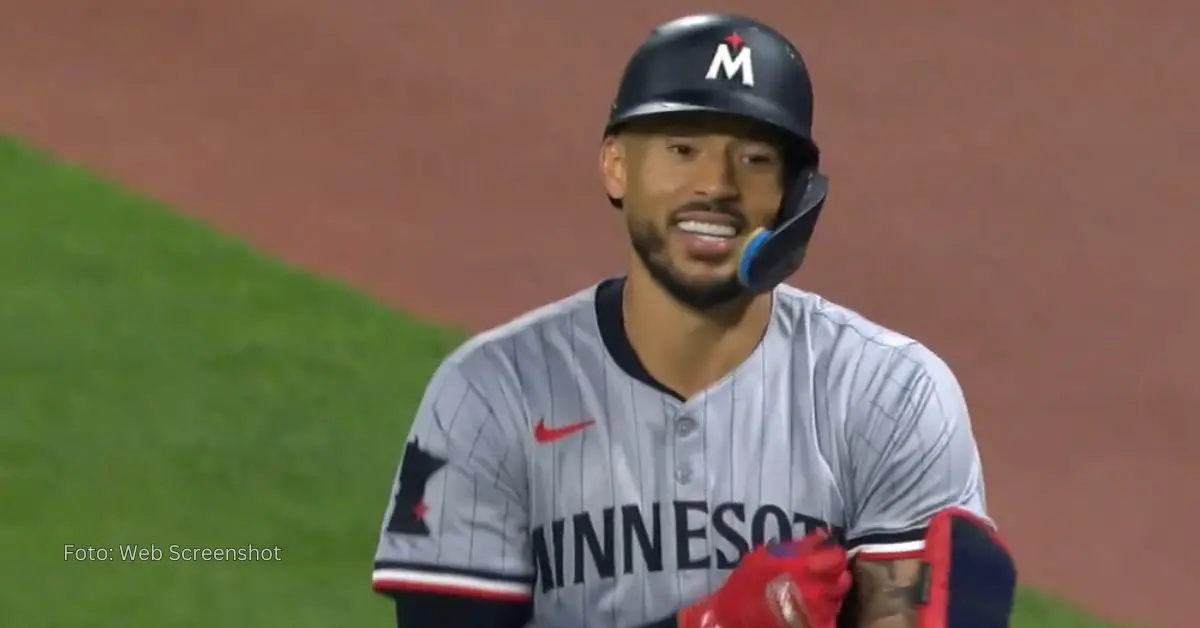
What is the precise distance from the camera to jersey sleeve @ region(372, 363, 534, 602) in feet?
10.0

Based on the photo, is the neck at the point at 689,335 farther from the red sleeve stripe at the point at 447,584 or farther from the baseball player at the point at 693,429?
the red sleeve stripe at the point at 447,584

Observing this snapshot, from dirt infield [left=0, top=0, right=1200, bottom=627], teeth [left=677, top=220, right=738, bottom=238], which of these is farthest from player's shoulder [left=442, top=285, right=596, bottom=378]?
dirt infield [left=0, top=0, right=1200, bottom=627]

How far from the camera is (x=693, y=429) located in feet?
10.1

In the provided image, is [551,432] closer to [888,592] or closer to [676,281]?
[676,281]

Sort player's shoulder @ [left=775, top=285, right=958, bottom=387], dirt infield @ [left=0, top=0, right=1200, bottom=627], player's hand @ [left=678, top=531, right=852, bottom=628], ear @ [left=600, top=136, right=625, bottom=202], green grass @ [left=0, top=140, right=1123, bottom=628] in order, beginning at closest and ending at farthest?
player's hand @ [left=678, top=531, right=852, bottom=628], player's shoulder @ [left=775, top=285, right=958, bottom=387], ear @ [left=600, top=136, right=625, bottom=202], green grass @ [left=0, top=140, right=1123, bottom=628], dirt infield @ [left=0, top=0, right=1200, bottom=627]

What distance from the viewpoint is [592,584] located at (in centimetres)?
306

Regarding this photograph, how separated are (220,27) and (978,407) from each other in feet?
13.4

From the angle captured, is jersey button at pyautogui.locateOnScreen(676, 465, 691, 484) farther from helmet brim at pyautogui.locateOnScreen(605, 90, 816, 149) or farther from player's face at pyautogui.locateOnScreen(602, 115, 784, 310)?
helmet brim at pyautogui.locateOnScreen(605, 90, 816, 149)

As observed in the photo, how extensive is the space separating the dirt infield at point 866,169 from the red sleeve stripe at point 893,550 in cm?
312

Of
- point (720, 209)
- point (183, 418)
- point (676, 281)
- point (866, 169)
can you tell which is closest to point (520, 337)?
point (676, 281)

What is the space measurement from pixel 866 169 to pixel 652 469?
540 cm

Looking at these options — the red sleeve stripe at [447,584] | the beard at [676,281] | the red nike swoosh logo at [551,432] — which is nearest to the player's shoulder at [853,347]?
the beard at [676,281]

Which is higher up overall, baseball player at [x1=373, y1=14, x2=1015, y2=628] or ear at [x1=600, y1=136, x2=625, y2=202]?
ear at [x1=600, y1=136, x2=625, y2=202]

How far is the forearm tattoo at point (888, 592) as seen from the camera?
2936mm
